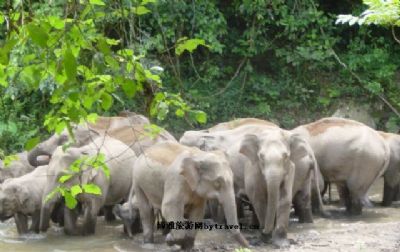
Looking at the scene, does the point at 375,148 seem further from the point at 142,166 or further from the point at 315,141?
the point at 142,166

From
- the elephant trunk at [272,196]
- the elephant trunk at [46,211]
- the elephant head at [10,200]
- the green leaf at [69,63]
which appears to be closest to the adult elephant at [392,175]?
the elephant trunk at [272,196]

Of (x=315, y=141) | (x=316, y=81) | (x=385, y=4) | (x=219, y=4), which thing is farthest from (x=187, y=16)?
(x=385, y=4)

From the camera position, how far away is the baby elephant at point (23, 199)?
9477 millimetres

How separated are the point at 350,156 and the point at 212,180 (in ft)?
10.8

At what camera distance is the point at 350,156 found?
10789mm

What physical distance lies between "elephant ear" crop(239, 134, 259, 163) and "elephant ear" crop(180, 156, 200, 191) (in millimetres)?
1130

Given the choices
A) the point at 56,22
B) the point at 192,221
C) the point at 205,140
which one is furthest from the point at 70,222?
the point at 56,22

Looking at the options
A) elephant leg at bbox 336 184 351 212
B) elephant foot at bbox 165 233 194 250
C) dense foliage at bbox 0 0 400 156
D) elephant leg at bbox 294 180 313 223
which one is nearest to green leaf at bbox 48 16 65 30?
elephant foot at bbox 165 233 194 250

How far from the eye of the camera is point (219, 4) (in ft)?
59.7

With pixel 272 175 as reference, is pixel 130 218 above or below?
below

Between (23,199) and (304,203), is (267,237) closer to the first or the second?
(304,203)

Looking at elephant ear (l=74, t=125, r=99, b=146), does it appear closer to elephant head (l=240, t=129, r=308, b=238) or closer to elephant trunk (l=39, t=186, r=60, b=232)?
elephant trunk (l=39, t=186, r=60, b=232)

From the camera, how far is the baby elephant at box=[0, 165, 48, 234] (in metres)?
9.48

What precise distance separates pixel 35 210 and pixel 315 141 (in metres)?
3.89
